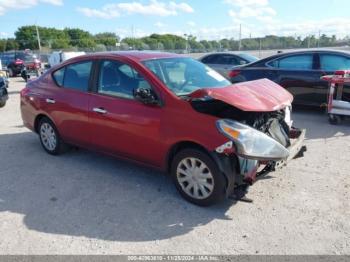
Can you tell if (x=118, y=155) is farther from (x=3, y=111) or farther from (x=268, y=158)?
(x=3, y=111)

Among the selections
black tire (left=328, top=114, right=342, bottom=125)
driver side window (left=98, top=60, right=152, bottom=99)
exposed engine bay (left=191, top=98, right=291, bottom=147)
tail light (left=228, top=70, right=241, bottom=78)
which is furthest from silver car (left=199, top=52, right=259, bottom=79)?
exposed engine bay (left=191, top=98, right=291, bottom=147)

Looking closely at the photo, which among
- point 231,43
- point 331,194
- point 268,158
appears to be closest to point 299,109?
point 331,194

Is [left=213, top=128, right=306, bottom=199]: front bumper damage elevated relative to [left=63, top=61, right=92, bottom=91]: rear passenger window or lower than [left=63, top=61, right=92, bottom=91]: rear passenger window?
lower

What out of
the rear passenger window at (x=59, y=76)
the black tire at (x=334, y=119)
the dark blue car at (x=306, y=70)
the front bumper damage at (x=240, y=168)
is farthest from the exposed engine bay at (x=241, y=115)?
the dark blue car at (x=306, y=70)

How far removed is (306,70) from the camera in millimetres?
7879

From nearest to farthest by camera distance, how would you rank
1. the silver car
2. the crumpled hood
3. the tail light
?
the crumpled hood < the tail light < the silver car

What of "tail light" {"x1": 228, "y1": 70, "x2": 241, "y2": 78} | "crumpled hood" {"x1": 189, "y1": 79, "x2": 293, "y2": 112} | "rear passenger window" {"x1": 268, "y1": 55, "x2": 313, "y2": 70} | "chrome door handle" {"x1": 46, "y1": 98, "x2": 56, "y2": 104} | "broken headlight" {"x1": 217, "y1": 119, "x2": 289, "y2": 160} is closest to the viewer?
"broken headlight" {"x1": 217, "y1": 119, "x2": 289, "y2": 160}

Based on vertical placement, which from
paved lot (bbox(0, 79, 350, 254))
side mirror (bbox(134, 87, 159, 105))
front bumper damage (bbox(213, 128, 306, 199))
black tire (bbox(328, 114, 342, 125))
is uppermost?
side mirror (bbox(134, 87, 159, 105))

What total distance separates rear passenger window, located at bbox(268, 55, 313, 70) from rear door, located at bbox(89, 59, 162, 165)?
5132 mm

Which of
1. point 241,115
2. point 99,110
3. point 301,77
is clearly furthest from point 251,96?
point 301,77

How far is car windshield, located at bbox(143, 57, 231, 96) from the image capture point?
417cm

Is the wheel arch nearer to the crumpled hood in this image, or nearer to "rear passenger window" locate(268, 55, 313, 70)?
the crumpled hood

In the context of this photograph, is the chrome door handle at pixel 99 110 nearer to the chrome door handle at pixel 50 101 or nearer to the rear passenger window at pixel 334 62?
the chrome door handle at pixel 50 101

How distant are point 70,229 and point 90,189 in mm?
951
